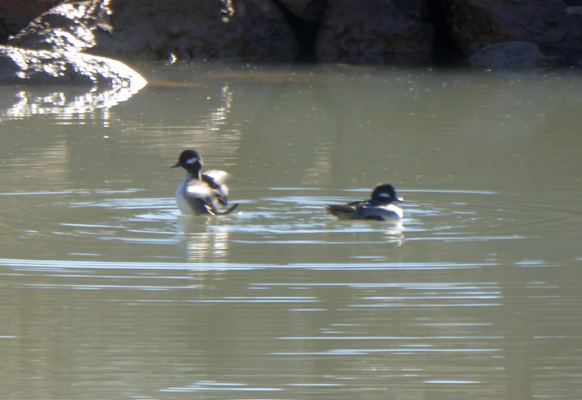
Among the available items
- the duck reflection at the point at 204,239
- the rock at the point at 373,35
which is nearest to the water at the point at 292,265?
the duck reflection at the point at 204,239

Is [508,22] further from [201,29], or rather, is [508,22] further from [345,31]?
[201,29]

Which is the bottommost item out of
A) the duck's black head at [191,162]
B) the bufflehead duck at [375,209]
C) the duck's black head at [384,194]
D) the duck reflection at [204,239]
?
the duck reflection at [204,239]

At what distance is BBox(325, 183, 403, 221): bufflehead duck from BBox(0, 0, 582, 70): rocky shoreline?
13.3 m

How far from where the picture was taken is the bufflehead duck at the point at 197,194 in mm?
7422

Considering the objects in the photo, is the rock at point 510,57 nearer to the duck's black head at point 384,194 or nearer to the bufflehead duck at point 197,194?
the bufflehead duck at point 197,194

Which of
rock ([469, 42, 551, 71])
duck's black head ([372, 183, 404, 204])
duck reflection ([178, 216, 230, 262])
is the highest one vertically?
rock ([469, 42, 551, 71])

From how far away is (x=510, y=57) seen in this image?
20141mm

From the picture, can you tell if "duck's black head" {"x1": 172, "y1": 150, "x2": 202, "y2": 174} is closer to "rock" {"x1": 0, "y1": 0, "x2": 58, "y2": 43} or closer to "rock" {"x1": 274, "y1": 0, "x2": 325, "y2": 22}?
"rock" {"x1": 274, "y1": 0, "x2": 325, "y2": 22}

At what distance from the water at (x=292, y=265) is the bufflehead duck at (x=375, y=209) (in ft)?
0.26

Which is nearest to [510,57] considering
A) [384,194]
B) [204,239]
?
[384,194]

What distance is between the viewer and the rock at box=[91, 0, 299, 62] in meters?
20.9

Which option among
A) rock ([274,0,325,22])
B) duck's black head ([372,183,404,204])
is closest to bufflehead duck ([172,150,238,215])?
duck's black head ([372,183,404,204])

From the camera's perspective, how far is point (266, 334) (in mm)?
4664

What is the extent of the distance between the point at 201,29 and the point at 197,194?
14095 millimetres
